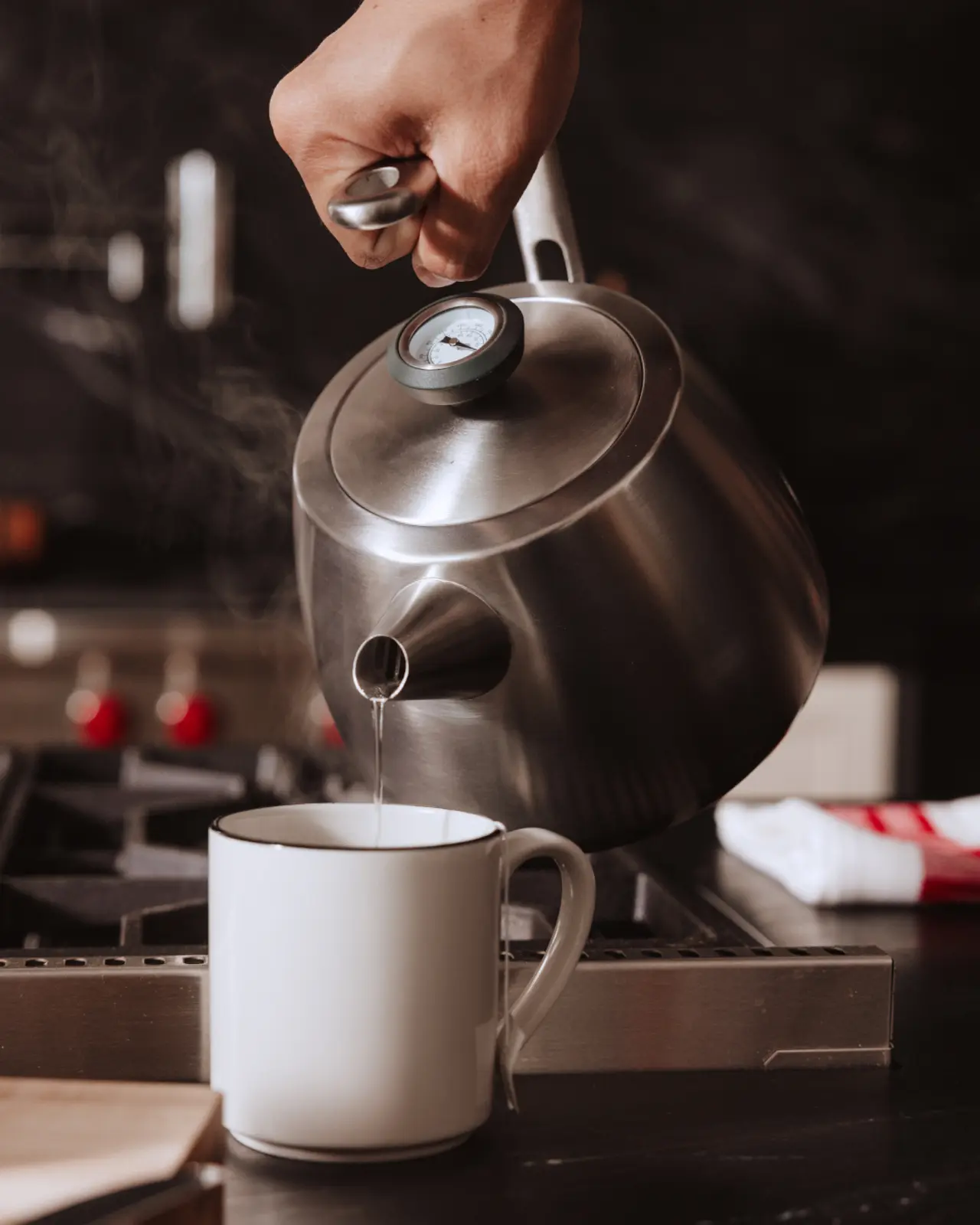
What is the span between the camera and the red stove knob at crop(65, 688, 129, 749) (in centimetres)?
222

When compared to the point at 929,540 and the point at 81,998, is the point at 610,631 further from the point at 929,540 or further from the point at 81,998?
the point at 929,540

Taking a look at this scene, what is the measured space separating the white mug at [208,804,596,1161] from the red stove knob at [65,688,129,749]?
5.85 ft

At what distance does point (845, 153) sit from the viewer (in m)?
2.93

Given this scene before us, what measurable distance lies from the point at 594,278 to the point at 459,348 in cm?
230

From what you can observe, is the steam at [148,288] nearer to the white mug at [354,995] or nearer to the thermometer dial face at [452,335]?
the thermometer dial face at [452,335]

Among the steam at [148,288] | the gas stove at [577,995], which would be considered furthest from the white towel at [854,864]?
the steam at [148,288]

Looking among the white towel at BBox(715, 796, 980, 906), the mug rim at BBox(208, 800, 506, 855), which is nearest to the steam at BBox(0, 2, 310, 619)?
the white towel at BBox(715, 796, 980, 906)

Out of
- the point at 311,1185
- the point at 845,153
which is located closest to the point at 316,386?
the point at 845,153

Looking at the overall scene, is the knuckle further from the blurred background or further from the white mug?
the blurred background

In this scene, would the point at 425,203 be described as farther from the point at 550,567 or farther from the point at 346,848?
the point at 346,848

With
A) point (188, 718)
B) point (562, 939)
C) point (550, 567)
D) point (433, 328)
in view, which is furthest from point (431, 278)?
point (188, 718)

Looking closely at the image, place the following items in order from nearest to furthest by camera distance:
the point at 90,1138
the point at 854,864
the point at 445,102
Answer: the point at 90,1138 → the point at 445,102 → the point at 854,864

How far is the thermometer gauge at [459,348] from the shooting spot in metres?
0.61

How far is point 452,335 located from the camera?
0.64 metres
